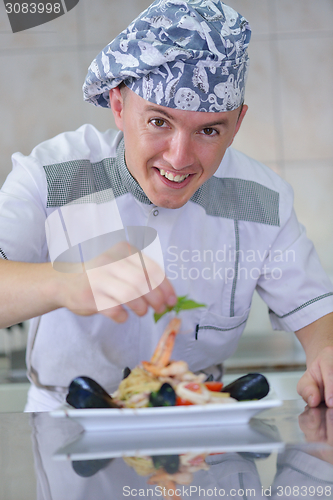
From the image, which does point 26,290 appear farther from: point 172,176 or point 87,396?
point 172,176

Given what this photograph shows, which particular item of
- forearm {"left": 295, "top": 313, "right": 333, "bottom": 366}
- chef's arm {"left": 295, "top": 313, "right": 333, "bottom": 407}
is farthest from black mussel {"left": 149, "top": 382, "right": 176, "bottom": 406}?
forearm {"left": 295, "top": 313, "right": 333, "bottom": 366}

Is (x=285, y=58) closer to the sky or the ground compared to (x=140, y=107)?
closer to the ground

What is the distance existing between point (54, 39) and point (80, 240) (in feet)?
4.59

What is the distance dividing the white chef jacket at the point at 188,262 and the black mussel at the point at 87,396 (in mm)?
402

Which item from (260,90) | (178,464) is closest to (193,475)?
(178,464)

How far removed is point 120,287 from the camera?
652mm

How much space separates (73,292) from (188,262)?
1.56ft

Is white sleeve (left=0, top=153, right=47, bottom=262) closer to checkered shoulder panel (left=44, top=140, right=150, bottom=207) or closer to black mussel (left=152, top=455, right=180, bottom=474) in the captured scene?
checkered shoulder panel (left=44, top=140, right=150, bottom=207)

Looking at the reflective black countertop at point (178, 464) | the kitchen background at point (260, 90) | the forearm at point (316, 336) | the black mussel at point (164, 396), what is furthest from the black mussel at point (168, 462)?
the kitchen background at point (260, 90)

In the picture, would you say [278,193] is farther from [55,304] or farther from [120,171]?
[55,304]

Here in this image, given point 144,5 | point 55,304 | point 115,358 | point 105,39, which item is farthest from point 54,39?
point 55,304

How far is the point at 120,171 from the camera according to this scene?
1.14m

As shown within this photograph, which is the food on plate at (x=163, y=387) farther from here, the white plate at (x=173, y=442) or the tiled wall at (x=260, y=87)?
the tiled wall at (x=260, y=87)

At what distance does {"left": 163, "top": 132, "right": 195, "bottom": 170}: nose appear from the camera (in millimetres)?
894
